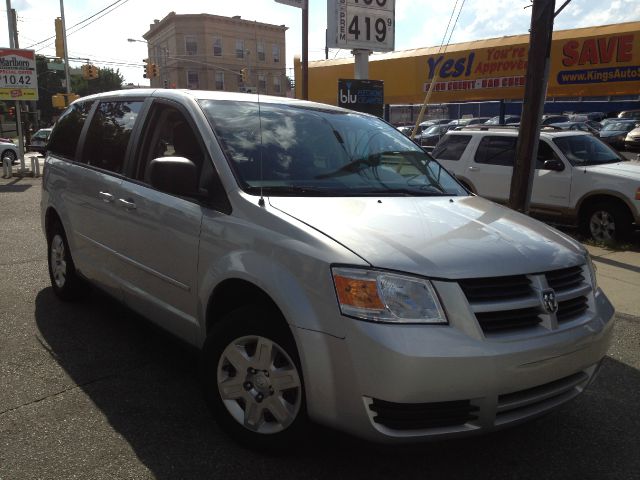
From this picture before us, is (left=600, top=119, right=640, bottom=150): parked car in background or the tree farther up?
the tree

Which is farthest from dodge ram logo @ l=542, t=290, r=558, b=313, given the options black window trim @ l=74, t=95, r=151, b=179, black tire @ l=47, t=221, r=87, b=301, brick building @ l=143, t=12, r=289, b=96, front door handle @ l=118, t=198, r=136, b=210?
brick building @ l=143, t=12, r=289, b=96

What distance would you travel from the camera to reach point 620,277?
653 centimetres

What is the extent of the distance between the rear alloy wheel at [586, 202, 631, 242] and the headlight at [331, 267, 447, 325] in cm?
693

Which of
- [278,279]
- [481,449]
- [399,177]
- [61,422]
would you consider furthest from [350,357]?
[61,422]

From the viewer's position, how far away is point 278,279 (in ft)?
8.50

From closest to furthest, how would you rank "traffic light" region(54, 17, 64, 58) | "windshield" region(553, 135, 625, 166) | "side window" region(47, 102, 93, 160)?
"side window" region(47, 102, 93, 160), "windshield" region(553, 135, 625, 166), "traffic light" region(54, 17, 64, 58)

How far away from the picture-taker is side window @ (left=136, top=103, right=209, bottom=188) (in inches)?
135

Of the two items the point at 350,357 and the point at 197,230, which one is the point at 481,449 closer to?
the point at 350,357

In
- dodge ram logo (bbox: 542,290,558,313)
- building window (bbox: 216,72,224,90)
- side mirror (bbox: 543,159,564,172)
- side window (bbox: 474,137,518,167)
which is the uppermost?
building window (bbox: 216,72,224,90)

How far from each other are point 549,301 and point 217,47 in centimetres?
6223

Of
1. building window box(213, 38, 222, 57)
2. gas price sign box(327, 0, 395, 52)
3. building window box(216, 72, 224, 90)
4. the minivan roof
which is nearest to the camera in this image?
the minivan roof

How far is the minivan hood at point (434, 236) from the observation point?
245 cm

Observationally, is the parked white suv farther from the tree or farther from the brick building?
the tree

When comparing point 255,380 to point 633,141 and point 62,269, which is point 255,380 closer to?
point 62,269
